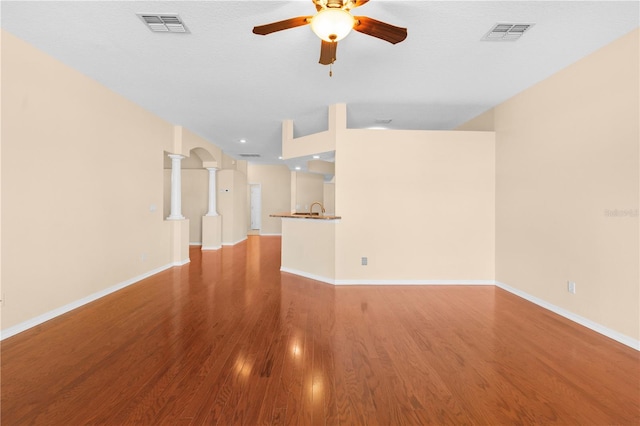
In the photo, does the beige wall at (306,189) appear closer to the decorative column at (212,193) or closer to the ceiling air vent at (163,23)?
the decorative column at (212,193)

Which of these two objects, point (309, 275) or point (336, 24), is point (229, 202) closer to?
point (309, 275)

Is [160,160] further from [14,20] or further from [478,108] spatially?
[478,108]

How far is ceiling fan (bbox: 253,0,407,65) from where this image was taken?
184 centimetres

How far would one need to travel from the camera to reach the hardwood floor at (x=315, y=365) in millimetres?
1651

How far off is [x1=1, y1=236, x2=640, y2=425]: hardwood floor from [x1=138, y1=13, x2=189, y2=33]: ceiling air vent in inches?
113

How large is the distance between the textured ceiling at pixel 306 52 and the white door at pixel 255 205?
291 inches

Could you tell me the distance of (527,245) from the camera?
3.78 meters

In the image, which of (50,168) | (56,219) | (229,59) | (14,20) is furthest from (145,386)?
(14,20)

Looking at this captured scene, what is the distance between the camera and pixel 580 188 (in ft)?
9.97

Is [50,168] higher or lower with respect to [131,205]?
higher

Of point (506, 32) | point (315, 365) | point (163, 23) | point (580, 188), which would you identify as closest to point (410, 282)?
point (580, 188)

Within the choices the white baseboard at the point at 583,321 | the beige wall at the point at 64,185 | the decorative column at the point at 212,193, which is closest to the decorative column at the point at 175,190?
the beige wall at the point at 64,185

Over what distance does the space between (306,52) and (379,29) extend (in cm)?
112

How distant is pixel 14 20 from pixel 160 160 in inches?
112
